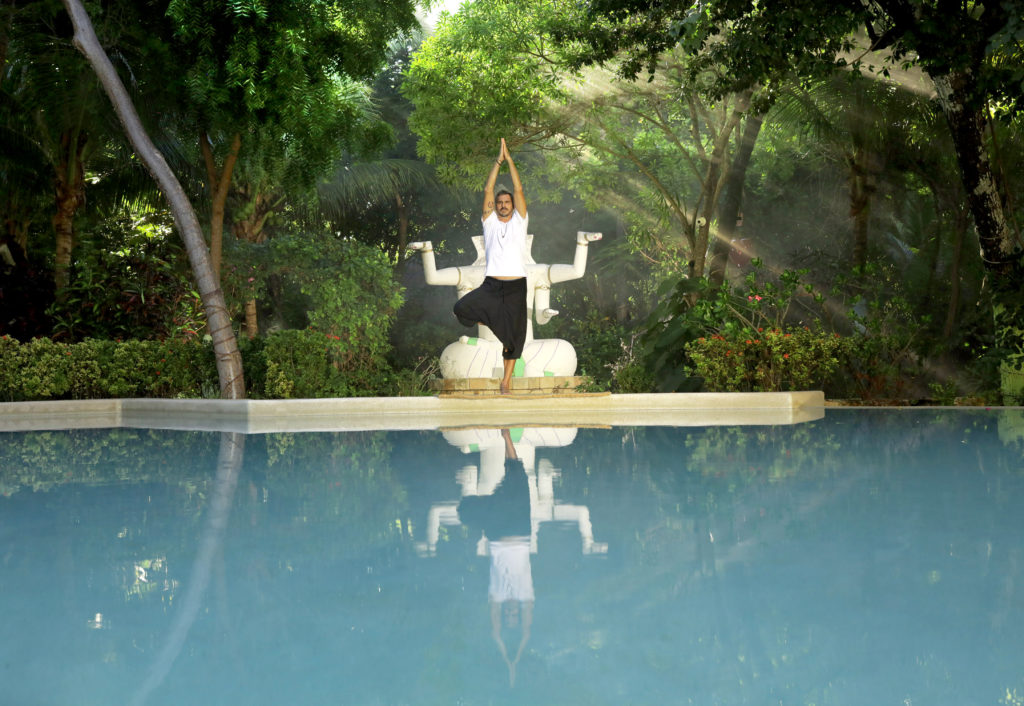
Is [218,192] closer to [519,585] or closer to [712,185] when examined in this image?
[712,185]

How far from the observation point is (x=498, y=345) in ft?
44.0

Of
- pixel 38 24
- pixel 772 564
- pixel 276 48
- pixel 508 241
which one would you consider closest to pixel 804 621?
pixel 772 564

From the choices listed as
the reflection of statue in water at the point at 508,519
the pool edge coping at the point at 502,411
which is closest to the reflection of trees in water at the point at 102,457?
the pool edge coping at the point at 502,411

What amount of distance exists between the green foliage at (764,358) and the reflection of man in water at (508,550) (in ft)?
20.5

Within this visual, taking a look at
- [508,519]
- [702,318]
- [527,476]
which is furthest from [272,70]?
[508,519]

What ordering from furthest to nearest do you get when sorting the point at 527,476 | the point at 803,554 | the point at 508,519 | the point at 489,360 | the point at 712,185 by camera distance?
the point at 712,185, the point at 489,360, the point at 527,476, the point at 508,519, the point at 803,554

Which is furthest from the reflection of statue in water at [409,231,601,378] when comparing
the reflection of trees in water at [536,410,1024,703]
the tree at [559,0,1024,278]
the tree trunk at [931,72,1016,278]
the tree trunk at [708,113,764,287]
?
the reflection of trees in water at [536,410,1024,703]

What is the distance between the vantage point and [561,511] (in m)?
5.10

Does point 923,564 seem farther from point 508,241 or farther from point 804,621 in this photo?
point 508,241

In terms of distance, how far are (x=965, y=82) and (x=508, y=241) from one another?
243 inches

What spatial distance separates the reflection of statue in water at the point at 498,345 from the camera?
13.4 m

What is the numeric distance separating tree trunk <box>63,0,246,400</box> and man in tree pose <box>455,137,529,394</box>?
11.0 feet

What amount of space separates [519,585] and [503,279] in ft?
25.7

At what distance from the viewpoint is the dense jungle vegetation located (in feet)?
39.3
